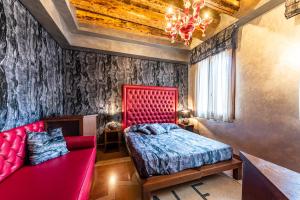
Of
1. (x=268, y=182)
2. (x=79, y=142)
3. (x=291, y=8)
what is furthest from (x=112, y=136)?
(x=291, y=8)

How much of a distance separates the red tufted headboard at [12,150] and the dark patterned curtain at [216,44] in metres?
3.96

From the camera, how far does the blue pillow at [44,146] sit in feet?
5.64

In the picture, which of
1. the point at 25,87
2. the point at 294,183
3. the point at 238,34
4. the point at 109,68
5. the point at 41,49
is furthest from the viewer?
the point at 109,68

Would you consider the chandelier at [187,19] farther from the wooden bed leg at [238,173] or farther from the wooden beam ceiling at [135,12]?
the wooden bed leg at [238,173]

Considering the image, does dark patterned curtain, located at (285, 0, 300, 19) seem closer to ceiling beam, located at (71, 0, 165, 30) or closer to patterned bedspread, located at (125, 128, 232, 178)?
ceiling beam, located at (71, 0, 165, 30)

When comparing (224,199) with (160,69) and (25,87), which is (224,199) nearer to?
(25,87)

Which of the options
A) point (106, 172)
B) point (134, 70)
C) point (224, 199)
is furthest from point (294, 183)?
point (134, 70)

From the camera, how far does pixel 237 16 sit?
2762 mm

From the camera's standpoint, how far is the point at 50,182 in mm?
1323

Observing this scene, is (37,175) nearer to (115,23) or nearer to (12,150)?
(12,150)

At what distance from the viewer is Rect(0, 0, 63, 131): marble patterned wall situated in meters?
1.62

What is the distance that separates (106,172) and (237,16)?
13.2 feet

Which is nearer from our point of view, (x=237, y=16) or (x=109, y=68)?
(x=237, y=16)

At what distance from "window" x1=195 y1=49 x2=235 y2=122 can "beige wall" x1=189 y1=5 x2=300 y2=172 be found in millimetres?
163
